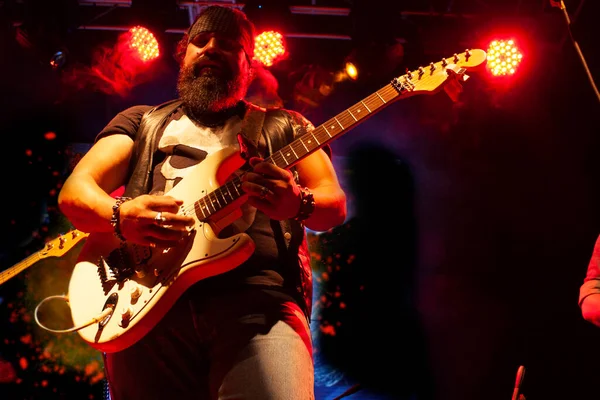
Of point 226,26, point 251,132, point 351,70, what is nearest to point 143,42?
point 351,70

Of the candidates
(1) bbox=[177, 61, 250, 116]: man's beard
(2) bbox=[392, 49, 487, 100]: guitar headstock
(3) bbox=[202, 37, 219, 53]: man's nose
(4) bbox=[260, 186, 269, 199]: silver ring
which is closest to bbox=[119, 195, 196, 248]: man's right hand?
(4) bbox=[260, 186, 269, 199]: silver ring

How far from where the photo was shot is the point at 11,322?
5.26 m

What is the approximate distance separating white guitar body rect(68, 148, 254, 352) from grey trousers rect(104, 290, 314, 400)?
98mm

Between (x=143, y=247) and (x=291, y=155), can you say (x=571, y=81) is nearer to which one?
(x=291, y=155)

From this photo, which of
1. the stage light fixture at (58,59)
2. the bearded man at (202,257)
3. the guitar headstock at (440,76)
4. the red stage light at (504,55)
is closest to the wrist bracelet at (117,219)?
the bearded man at (202,257)

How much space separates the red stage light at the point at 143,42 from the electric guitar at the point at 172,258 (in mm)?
3436

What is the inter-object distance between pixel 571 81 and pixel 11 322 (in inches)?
278

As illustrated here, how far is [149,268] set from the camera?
192cm

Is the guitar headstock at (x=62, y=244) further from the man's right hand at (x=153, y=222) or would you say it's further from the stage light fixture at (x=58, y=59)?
the man's right hand at (x=153, y=222)

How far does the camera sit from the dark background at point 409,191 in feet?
16.7

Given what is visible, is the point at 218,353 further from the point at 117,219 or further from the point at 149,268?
the point at 117,219

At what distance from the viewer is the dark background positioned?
508 centimetres

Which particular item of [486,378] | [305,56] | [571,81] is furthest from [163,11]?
[486,378]

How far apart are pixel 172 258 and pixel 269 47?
370 centimetres
